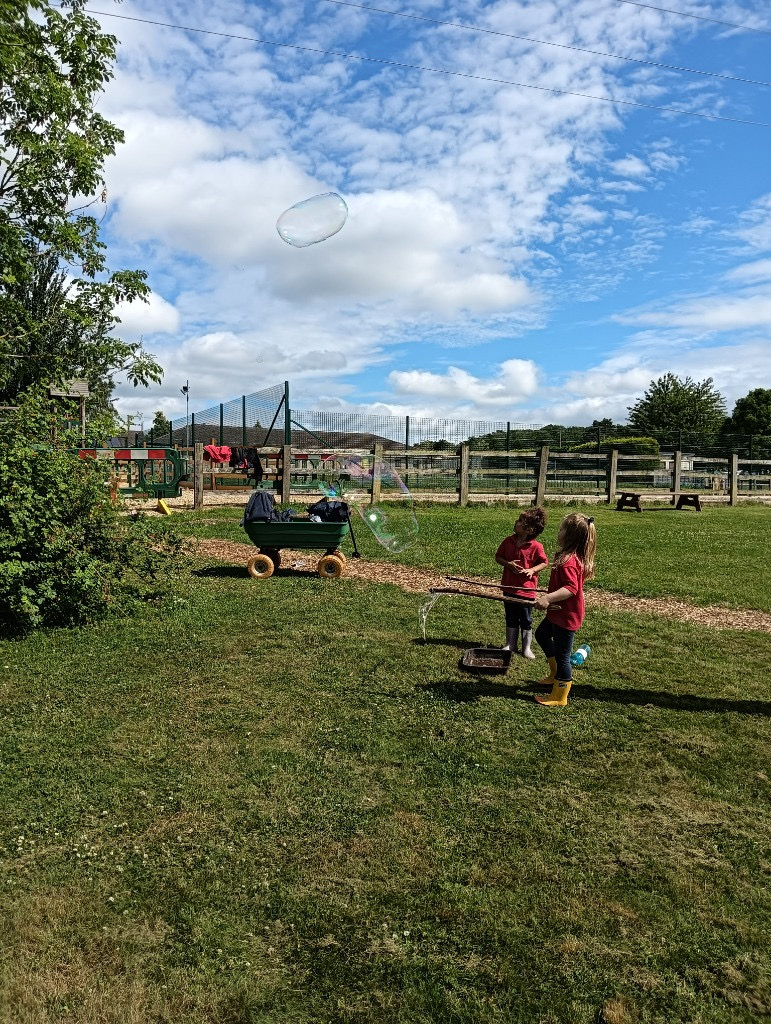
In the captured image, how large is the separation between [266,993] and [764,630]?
6637 mm

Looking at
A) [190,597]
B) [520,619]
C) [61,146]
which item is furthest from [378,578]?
[61,146]

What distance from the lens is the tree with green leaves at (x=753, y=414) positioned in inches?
2517

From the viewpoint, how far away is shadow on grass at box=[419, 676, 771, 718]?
16.9ft

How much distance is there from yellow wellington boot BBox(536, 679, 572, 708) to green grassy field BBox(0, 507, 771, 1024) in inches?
5.8

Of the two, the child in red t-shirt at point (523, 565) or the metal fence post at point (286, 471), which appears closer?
the child in red t-shirt at point (523, 565)

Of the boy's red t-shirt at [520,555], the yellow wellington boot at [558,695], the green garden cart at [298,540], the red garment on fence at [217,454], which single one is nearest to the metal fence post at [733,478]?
the red garment on fence at [217,454]

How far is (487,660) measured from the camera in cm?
602

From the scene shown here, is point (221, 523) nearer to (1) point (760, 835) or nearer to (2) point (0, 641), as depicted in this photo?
(2) point (0, 641)

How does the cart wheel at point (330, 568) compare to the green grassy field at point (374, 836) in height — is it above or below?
above

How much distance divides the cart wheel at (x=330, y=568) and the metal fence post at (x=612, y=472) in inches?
632

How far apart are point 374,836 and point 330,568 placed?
650 centimetres

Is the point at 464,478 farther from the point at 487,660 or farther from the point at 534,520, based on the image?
the point at 487,660

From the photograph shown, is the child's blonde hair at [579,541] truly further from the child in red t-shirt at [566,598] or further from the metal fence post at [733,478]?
the metal fence post at [733,478]

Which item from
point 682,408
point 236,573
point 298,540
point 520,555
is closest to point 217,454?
point 236,573
